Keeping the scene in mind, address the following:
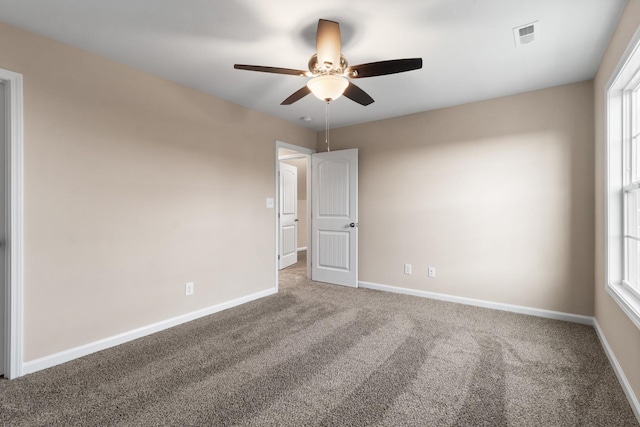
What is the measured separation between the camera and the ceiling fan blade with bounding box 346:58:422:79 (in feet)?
5.88

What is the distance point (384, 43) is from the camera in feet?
7.35

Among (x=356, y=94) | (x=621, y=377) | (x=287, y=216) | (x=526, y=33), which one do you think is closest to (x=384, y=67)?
(x=356, y=94)

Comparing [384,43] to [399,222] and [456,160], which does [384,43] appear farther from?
[399,222]

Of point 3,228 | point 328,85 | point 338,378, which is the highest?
point 328,85

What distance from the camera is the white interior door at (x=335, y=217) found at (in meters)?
4.34

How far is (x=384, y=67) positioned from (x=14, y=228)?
2.64 m

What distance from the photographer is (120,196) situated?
8.43ft

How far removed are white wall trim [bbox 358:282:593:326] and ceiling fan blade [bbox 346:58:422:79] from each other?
9.24 ft

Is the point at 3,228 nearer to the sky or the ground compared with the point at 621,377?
nearer to the sky

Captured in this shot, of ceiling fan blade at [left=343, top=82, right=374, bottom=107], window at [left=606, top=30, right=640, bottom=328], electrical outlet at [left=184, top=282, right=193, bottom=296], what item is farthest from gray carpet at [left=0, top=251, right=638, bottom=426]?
ceiling fan blade at [left=343, top=82, right=374, bottom=107]

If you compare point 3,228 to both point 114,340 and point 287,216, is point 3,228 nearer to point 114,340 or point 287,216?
point 114,340

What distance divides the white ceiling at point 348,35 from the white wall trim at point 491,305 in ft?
7.53

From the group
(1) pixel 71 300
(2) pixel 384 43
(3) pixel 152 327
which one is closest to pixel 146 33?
(2) pixel 384 43

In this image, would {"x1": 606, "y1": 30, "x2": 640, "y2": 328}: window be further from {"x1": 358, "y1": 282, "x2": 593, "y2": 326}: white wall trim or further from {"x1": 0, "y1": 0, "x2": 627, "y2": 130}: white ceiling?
{"x1": 358, "y1": 282, "x2": 593, "y2": 326}: white wall trim
